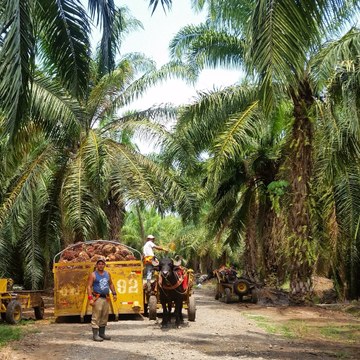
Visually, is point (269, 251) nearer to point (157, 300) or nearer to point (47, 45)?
point (157, 300)

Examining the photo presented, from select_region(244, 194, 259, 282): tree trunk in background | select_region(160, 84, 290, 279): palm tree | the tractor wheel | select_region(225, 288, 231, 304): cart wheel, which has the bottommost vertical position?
the tractor wheel

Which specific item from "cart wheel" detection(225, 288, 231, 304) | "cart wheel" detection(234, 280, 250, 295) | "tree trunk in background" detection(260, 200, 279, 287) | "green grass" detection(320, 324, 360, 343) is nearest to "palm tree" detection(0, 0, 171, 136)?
"green grass" detection(320, 324, 360, 343)

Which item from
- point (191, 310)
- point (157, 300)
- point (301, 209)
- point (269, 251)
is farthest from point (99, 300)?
point (269, 251)

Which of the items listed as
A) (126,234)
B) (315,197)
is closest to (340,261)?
(315,197)

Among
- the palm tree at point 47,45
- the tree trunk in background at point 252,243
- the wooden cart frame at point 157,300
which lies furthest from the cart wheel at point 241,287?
the palm tree at point 47,45

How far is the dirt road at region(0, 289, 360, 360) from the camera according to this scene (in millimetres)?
9180

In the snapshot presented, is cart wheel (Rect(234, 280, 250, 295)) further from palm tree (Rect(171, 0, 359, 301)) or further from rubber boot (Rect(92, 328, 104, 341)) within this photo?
rubber boot (Rect(92, 328, 104, 341))

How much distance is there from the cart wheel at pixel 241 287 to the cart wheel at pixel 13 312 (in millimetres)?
8816

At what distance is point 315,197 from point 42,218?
9.01 m

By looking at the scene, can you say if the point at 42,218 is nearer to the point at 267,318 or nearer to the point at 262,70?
the point at 267,318

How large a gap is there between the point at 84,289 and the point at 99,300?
283cm

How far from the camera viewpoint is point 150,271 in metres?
15.0

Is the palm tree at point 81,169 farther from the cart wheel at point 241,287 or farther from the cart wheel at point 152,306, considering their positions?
the cart wheel at point 152,306

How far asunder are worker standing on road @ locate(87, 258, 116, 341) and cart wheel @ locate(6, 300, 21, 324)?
3315 millimetres
